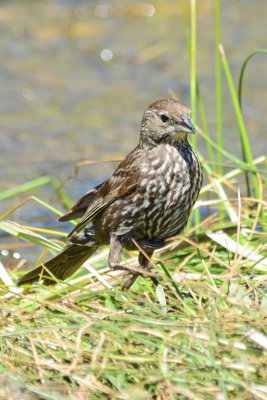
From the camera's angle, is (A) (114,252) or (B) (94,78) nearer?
(A) (114,252)

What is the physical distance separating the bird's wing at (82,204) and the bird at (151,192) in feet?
0.62

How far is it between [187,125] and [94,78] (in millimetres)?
5719

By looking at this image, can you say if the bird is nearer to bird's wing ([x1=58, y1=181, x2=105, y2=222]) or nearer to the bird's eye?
the bird's eye

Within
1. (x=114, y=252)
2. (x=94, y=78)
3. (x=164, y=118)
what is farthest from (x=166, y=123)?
(x=94, y=78)

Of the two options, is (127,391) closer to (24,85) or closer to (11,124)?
(11,124)

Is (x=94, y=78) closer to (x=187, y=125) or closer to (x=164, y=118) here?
(x=164, y=118)

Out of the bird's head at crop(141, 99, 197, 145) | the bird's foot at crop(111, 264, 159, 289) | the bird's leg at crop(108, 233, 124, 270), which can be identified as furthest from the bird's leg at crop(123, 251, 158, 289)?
the bird's head at crop(141, 99, 197, 145)

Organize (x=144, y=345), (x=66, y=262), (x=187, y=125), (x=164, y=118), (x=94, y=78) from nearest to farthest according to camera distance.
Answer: (x=144, y=345) → (x=187, y=125) → (x=164, y=118) → (x=66, y=262) → (x=94, y=78)

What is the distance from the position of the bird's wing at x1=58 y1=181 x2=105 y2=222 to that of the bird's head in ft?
1.58

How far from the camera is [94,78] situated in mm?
9547

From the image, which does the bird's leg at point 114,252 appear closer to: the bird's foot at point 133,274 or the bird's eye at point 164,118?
the bird's foot at point 133,274

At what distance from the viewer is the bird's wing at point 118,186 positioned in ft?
13.4

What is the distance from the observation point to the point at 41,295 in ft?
13.8

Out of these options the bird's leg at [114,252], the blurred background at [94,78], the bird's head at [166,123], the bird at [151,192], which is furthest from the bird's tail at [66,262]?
the blurred background at [94,78]
